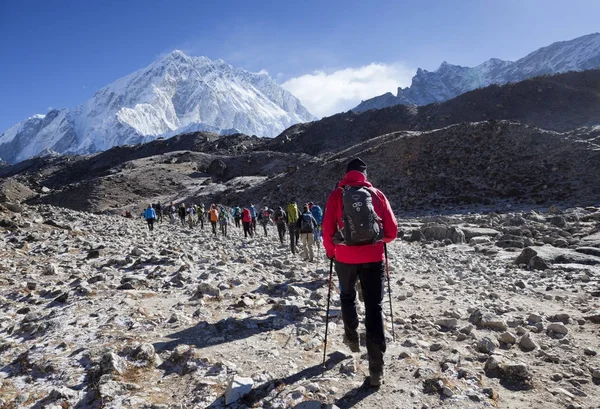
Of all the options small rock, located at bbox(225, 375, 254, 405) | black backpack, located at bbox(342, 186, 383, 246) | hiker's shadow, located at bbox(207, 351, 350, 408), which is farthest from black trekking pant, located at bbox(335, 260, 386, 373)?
small rock, located at bbox(225, 375, 254, 405)

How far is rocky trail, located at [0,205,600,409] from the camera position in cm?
397

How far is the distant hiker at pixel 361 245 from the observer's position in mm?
4184

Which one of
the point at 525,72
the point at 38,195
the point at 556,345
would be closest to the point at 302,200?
the point at 556,345

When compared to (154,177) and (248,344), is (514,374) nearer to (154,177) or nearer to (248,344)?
(248,344)

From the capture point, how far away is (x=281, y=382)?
4.17 m

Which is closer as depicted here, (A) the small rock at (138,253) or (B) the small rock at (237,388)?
(B) the small rock at (237,388)

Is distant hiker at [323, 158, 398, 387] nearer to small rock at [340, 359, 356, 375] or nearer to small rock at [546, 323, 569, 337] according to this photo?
small rock at [340, 359, 356, 375]

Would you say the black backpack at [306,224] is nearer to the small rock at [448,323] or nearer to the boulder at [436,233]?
the small rock at [448,323]

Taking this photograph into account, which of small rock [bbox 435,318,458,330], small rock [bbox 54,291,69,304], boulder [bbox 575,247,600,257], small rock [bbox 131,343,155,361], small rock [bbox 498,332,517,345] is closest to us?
small rock [bbox 131,343,155,361]

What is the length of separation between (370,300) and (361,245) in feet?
2.08

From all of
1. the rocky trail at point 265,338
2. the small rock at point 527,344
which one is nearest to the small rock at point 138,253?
the rocky trail at point 265,338

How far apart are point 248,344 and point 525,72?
23845cm

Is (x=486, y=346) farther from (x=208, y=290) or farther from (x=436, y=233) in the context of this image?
(x=436, y=233)

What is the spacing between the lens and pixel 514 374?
4355 mm
